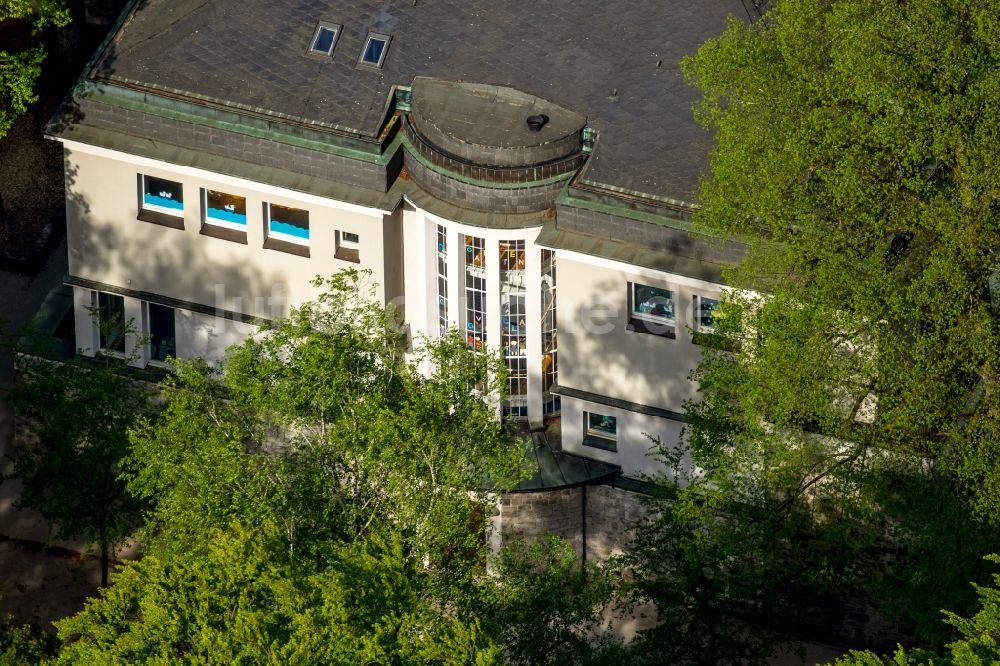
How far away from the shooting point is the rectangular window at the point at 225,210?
240 feet

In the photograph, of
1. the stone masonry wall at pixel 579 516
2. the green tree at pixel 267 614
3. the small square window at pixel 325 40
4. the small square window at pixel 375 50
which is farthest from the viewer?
the small square window at pixel 325 40

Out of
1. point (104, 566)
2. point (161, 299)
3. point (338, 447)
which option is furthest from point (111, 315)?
point (338, 447)

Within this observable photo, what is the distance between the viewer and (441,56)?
234 ft

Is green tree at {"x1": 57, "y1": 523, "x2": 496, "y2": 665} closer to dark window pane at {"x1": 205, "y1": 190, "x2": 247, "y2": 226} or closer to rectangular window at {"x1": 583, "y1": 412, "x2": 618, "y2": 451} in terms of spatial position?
rectangular window at {"x1": 583, "y1": 412, "x2": 618, "y2": 451}

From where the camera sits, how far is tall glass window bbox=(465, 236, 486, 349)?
70188mm

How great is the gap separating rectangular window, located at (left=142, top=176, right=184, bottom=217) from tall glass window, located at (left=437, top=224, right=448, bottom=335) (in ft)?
25.9

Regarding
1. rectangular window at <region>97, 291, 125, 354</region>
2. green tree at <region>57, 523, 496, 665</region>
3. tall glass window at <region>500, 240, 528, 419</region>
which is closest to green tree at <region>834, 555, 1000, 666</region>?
green tree at <region>57, 523, 496, 665</region>

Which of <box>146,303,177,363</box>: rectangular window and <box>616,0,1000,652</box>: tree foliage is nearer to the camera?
<box>616,0,1000,652</box>: tree foliage

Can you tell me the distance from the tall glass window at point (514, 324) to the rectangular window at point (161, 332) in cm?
1020

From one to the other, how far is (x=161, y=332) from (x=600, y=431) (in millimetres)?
13107

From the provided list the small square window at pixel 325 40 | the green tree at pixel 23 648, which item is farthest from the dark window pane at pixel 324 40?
the green tree at pixel 23 648

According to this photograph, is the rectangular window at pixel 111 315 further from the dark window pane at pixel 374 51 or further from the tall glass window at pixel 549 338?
the tall glass window at pixel 549 338

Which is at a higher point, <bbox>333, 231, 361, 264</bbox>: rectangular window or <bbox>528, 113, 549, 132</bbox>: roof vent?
<bbox>528, 113, 549, 132</bbox>: roof vent

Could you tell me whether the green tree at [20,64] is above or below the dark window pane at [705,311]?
above
